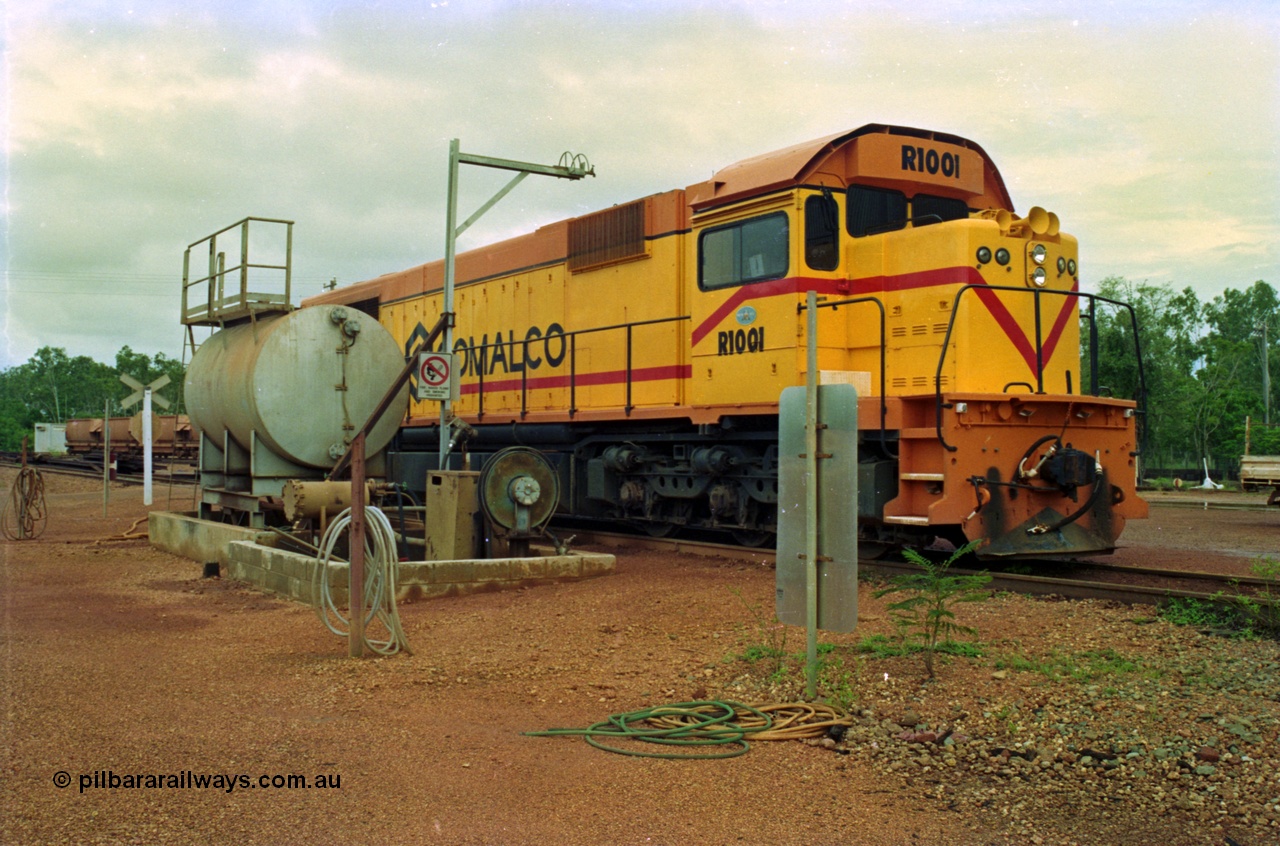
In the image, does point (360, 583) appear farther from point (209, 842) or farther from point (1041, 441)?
point (1041, 441)

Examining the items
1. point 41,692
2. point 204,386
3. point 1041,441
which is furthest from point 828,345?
point 204,386

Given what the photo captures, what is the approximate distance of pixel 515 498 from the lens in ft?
35.0

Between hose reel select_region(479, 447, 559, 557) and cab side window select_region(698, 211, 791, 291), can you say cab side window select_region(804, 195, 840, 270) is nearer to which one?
cab side window select_region(698, 211, 791, 291)

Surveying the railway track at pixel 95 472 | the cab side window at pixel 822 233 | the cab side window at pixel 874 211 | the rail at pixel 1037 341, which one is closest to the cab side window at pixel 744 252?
the cab side window at pixel 822 233

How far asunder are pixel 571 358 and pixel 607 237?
1683 millimetres

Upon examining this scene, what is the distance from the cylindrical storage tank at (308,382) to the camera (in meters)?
12.2

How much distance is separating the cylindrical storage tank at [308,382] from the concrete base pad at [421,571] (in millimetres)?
1318

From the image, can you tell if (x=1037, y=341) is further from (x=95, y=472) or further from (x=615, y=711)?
(x=95, y=472)

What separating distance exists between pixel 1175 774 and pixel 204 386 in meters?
12.7

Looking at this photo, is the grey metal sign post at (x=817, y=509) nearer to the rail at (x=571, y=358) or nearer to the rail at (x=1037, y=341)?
the rail at (x=1037, y=341)

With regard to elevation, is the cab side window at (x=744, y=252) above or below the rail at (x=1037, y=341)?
above

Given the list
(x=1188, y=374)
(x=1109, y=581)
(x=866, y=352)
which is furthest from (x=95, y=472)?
(x=1188, y=374)

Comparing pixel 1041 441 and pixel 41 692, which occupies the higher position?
pixel 1041 441

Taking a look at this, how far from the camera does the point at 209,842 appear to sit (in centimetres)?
376
